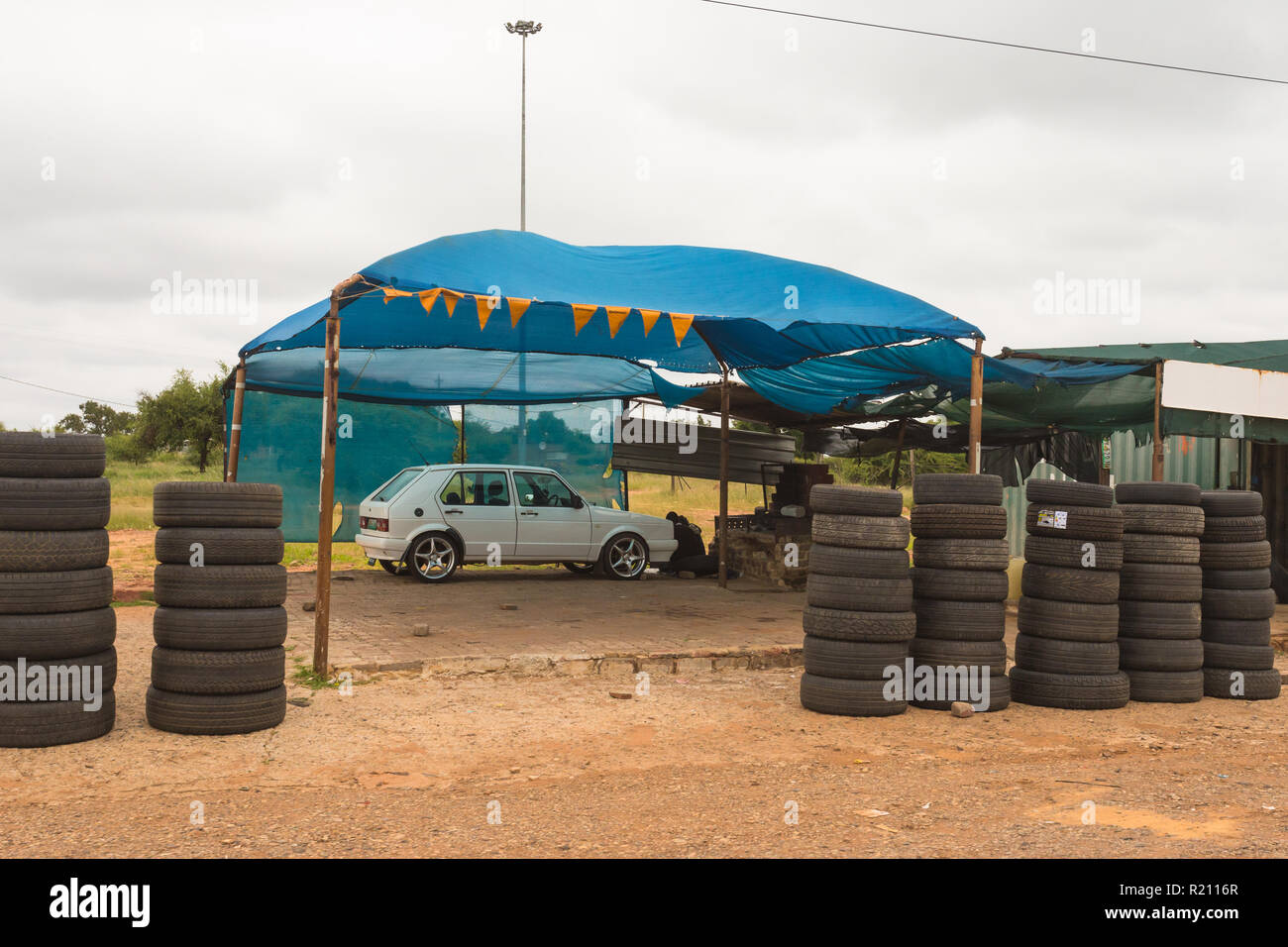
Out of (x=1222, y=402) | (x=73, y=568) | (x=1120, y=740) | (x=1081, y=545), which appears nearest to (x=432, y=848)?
(x=73, y=568)

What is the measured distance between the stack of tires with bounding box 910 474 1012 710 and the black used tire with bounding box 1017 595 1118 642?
41 centimetres

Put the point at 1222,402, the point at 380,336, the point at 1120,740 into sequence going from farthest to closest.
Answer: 1. the point at 380,336
2. the point at 1222,402
3. the point at 1120,740

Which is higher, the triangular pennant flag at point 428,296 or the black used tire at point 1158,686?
the triangular pennant flag at point 428,296

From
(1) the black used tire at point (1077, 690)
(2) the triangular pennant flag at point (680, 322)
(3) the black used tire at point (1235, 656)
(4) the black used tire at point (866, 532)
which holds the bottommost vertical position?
(1) the black used tire at point (1077, 690)

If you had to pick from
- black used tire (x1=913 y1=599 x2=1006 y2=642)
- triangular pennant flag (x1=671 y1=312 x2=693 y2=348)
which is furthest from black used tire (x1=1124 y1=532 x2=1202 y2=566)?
triangular pennant flag (x1=671 y1=312 x2=693 y2=348)

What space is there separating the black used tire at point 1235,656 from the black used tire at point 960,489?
2.41 metres

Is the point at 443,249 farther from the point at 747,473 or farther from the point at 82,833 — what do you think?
the point at 747,473

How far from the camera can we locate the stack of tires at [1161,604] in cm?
822

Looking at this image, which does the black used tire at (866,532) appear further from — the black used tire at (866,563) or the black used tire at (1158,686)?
the black used tire at (1158,686)

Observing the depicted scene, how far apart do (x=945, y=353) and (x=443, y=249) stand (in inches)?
226

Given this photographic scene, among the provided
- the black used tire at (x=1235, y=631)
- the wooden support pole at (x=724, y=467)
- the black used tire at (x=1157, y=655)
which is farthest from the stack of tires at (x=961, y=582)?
the wooden support pole at (x=724, y=467)

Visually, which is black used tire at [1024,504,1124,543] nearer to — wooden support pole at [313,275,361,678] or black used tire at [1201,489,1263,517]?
black used tire at [1201,489,1263,517]

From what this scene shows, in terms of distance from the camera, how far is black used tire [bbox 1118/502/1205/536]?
27.2 ft

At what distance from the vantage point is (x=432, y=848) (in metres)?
4.54
